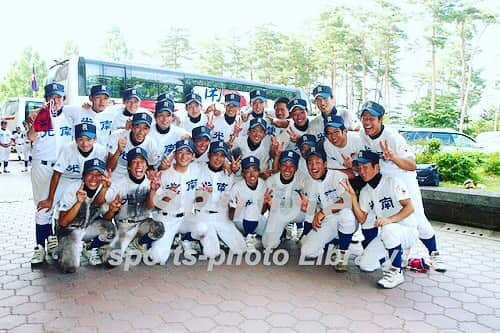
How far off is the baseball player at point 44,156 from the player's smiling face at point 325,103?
2.83m

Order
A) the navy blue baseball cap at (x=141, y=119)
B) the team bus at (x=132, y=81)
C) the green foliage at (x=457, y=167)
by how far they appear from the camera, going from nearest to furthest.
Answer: the navy blue baseball cap at (x=141, y=119) < the green foliage at (x=457, y=167) < the team bus at (x=132, y=81)

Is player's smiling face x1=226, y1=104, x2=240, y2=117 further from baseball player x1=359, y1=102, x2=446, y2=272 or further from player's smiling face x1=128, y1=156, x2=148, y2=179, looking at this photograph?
baseball player x1=359, y1=102, x2=446, y2=272

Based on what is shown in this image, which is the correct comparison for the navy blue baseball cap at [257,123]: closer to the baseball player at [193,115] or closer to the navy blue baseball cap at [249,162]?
the navy blue baseball cap at [249,162]

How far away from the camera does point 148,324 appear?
2943mm

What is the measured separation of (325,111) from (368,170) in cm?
109

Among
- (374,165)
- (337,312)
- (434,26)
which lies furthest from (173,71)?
(434,26)

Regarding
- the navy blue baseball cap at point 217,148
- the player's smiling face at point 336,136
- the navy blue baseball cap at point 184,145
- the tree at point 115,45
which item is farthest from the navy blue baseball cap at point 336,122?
the tree at point 115,45

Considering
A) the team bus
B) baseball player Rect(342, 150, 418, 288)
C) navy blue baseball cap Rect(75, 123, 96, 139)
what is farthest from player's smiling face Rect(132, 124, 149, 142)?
the team bus

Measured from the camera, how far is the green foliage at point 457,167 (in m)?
6.94

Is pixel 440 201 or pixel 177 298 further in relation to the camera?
pixel 440 201

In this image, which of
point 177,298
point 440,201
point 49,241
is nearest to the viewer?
point 177,298

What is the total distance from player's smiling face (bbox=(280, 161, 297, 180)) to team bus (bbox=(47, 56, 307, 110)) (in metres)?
5.58

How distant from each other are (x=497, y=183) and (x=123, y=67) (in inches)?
397

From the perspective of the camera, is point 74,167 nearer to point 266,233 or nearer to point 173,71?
point 266,233
